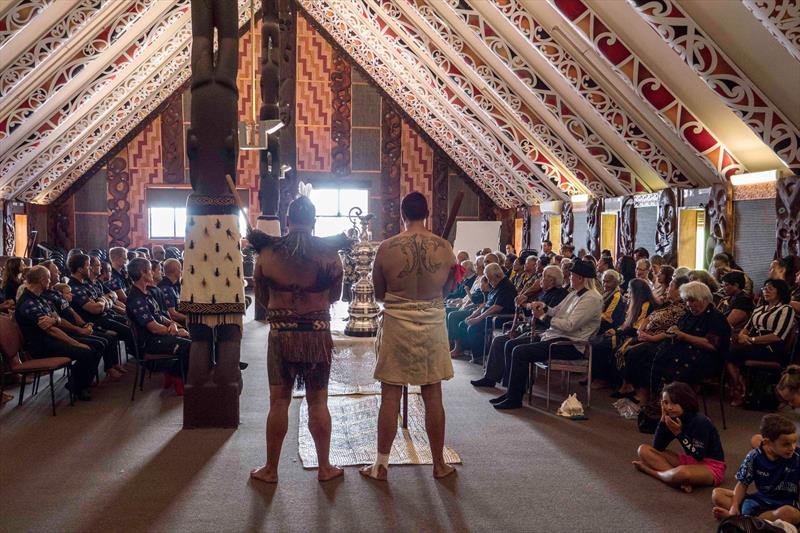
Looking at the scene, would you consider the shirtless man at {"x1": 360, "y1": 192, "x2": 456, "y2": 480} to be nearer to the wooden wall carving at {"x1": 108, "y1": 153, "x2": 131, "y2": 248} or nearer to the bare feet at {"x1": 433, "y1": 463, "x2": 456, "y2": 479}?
the bare feet at {"x1": 433, "y1": 463, "x2": 456, "y2": 479}

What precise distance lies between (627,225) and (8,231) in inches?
399

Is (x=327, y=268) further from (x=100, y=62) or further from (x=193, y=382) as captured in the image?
(x=100, y=62)

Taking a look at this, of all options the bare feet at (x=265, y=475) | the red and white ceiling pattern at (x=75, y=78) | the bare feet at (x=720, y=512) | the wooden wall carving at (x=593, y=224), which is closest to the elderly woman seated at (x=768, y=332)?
the bare feet at (x=720, y=512)

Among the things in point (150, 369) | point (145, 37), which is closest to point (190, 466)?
point (150, 369)

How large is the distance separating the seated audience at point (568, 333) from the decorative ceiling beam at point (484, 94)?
488cm

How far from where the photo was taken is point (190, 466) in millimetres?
3955

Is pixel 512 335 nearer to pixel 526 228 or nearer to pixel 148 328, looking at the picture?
pixel 148 328

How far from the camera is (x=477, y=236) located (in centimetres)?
1509

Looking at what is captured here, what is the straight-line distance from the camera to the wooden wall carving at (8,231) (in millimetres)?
12266

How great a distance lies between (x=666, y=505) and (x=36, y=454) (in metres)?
3.45

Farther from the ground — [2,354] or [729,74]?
[729,74]

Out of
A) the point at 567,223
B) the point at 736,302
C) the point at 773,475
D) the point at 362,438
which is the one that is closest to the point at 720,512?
the point at 773,475

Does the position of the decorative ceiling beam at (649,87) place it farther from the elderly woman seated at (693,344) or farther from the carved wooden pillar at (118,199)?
the carved wooden pillar at (118,199)

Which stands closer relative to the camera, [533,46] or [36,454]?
[36,454]
